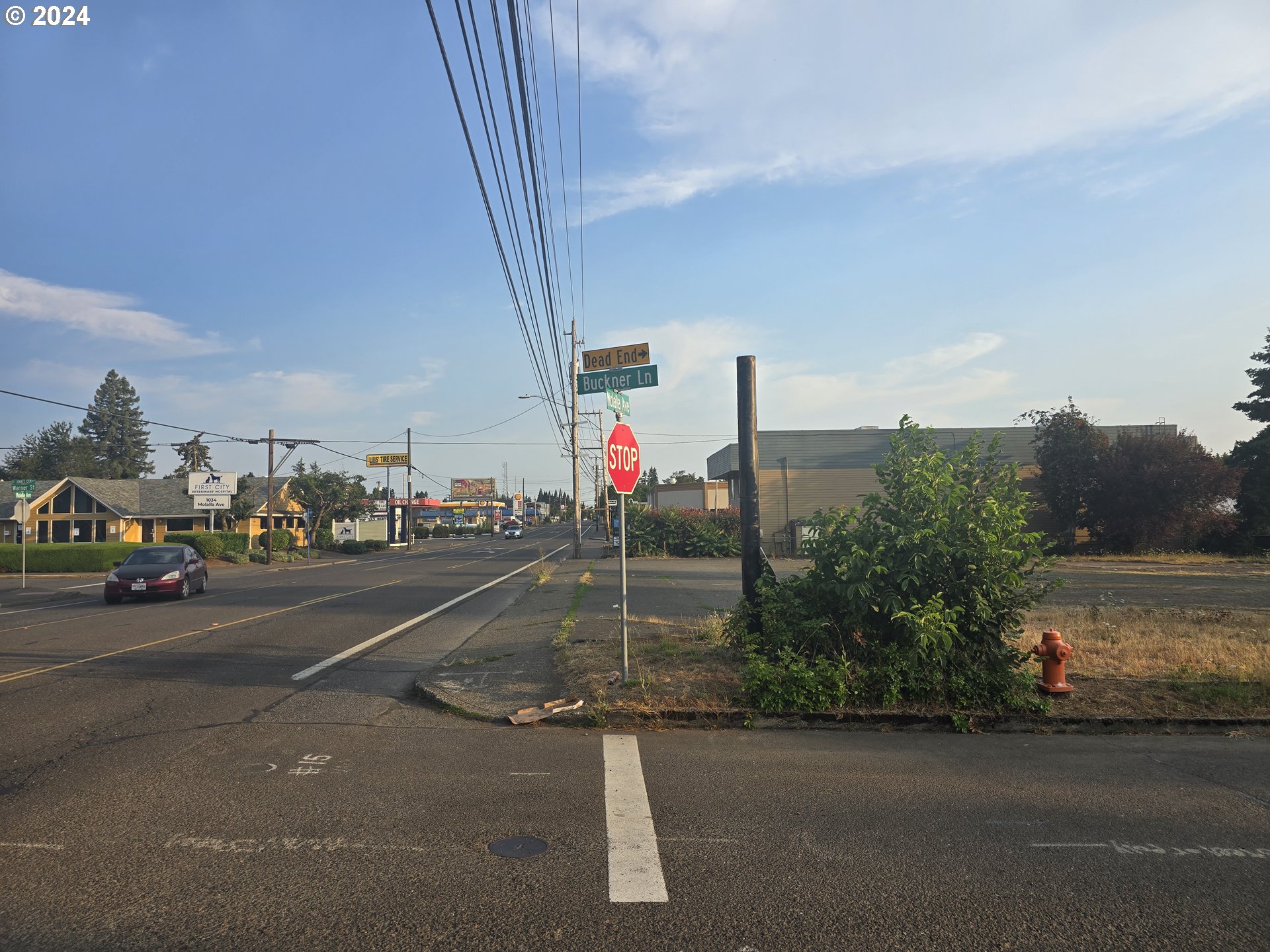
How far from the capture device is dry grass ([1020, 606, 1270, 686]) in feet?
29.2

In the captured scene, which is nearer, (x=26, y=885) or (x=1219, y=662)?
(x=26, y=885)

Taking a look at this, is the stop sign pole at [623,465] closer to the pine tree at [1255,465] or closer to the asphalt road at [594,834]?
the asphalt road at [594,834]

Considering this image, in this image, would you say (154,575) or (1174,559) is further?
(1174,559)

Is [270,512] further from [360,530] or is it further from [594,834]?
[594,834]

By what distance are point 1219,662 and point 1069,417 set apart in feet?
113

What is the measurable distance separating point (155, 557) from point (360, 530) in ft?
200

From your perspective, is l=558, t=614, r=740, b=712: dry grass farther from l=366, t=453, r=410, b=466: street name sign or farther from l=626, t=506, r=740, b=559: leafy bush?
l=366, t=453, r=410, b=466: street name sign

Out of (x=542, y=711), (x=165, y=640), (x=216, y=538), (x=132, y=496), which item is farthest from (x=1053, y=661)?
(x=132, y=496)

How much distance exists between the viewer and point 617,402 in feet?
30.1

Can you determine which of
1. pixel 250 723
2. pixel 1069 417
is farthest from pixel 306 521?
pixel 250 723

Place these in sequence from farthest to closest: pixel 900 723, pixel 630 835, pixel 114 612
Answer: pixel 114 612 < pixel 900 723 < pixel 630 835

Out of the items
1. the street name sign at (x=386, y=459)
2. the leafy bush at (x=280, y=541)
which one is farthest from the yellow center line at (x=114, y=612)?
the street name sign at (x=386, y=459)

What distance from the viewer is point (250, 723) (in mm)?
7355

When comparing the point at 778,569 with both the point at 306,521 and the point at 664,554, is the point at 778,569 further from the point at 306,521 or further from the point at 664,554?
the point at 306,521
